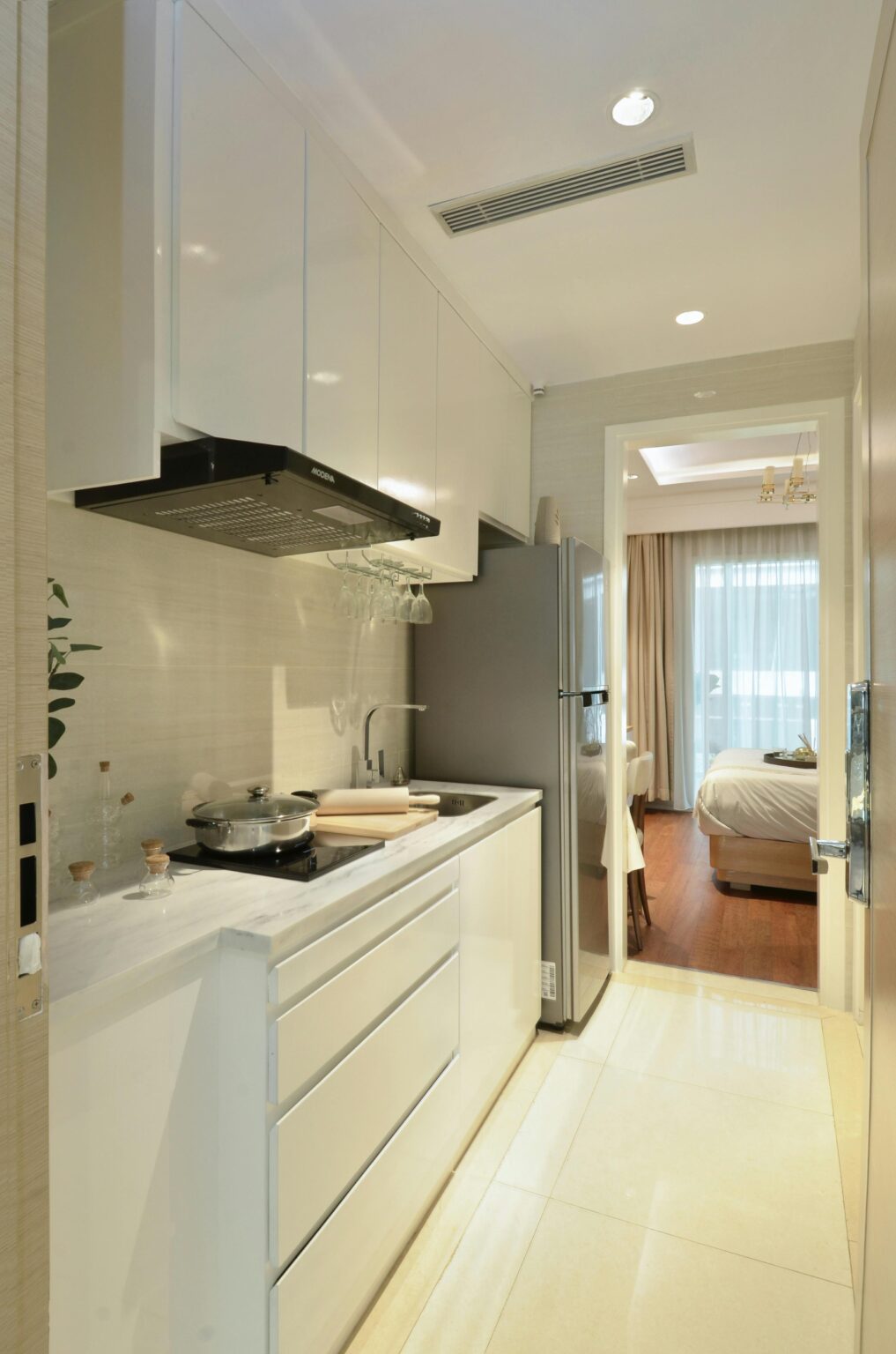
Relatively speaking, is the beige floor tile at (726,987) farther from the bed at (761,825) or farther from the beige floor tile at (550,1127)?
the bed at (761,825)

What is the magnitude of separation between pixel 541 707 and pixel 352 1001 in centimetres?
142

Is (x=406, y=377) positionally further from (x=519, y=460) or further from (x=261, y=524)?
(x=519, y=460)

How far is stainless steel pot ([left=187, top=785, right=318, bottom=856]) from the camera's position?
5.22 feet

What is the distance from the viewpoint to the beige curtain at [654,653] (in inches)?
280

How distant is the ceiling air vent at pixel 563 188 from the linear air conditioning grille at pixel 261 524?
1.00 metres

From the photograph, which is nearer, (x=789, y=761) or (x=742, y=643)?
(x=789, y=761)

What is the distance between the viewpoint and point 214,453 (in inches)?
53.7

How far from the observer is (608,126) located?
1771mm

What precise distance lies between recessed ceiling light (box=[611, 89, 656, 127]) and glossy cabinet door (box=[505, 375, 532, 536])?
1.32 m

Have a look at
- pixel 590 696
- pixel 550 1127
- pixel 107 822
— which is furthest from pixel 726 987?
pixel 107 822

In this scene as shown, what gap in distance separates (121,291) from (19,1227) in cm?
134

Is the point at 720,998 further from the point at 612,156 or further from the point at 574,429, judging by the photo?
the point at 612,156

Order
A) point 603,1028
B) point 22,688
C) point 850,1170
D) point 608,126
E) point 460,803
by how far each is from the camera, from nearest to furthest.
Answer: point 22,688 < point 608,126 < point 850,1170 < point 460,803 < point 603,1028

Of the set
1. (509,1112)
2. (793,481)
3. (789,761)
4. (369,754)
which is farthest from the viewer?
(789,761)
